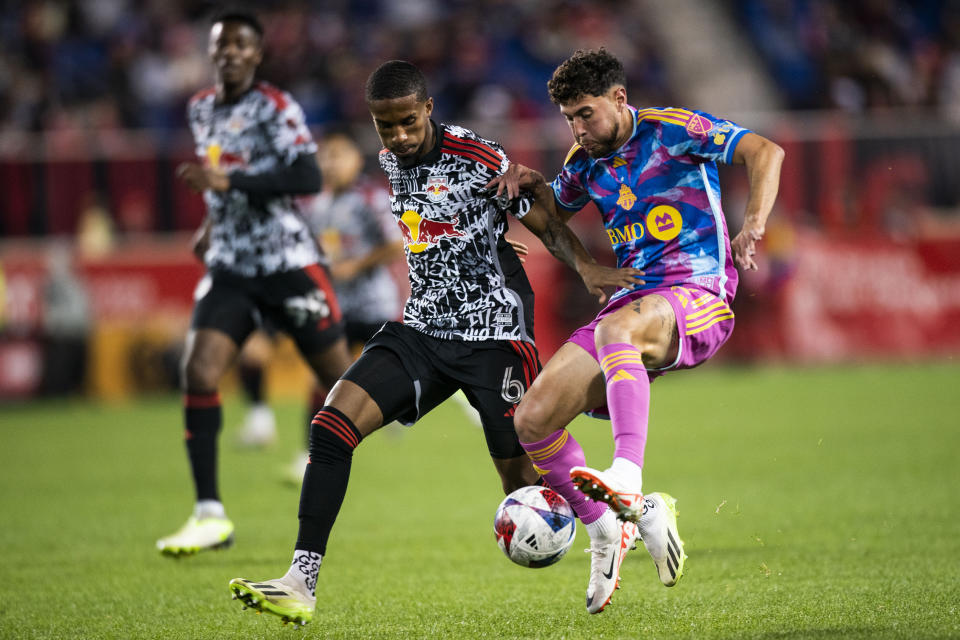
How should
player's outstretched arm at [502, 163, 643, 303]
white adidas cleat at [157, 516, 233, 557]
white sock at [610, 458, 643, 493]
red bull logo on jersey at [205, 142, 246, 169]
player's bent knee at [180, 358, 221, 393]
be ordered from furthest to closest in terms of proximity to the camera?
red bull logo on jersey at [205, 142, 246, 169]
player's bent knee at [180, 358, 221, 393]
white adidas cleat at [157, 516, 233, 557]
player's outstretched arm at [502, 163, 643, 303]
white sock at [610, 458, 643, 493]

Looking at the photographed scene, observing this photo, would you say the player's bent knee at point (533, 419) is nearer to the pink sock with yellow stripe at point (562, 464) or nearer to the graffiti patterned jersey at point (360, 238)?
the pink sock with yellow stripe at point (562, 464)

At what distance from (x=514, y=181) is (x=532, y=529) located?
54.8 inches

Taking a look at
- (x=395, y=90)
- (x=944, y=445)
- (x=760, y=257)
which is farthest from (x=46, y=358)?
(x=395, y=90)

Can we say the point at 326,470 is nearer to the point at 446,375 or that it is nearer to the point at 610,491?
the point at 446,375

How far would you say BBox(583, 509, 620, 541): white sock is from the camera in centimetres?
504

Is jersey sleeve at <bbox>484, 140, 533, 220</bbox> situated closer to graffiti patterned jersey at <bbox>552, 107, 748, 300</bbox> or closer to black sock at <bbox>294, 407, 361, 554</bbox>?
graffiti patterned jersey at <bbox>552, 107, 748, 300</bbox>

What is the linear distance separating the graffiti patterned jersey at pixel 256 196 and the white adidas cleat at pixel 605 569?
2.66 metres

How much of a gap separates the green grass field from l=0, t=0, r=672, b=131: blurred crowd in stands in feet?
24.4

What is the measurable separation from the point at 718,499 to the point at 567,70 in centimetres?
381

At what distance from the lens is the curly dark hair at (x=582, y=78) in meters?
5.00

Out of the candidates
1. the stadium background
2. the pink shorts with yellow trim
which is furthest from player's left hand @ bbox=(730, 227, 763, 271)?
the stadium background

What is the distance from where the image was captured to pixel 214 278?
22.3ft

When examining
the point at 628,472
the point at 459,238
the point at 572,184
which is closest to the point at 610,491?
the point at 628,472

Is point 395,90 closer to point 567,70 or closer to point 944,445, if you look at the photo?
point 567,70
